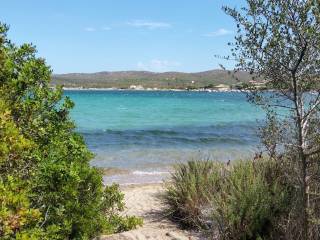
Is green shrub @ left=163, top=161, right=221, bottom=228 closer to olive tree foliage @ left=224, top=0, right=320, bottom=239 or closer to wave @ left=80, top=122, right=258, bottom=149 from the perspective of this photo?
olive tree foliage @ left=224, top=0, right=320, bottom=239

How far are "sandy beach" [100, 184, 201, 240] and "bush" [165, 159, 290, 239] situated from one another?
0.26 metres

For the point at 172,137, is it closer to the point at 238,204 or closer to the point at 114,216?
the point at 114,216

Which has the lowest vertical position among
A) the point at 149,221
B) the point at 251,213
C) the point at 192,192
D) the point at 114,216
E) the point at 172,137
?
the point at 172,137

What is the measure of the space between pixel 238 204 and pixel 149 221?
270 cm

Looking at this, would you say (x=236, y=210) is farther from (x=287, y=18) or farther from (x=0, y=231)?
(x=0, y=231)

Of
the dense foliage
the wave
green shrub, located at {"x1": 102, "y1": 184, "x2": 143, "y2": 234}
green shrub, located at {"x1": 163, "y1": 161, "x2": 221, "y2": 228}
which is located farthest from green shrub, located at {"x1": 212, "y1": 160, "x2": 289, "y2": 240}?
the wave

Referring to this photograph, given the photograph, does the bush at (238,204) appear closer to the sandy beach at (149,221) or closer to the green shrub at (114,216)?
the sandy beach at (149,221)

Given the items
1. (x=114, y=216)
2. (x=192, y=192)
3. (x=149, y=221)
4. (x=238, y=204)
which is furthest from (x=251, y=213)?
(x=149, y=221)

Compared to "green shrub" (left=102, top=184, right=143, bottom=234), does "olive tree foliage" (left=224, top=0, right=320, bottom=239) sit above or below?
above

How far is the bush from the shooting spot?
664cm

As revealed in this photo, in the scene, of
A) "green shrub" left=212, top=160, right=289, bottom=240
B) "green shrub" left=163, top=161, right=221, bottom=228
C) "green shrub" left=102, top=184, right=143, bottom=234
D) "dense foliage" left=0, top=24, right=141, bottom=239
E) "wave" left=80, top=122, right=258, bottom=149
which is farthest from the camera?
"wave" left=80, top=122, right=258, bottom=149

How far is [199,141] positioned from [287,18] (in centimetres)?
2318

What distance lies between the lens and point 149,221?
29.7ft

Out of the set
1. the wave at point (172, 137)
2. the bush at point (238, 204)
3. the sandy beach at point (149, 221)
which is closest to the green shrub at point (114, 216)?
the sandy beach at point (149, 221)
